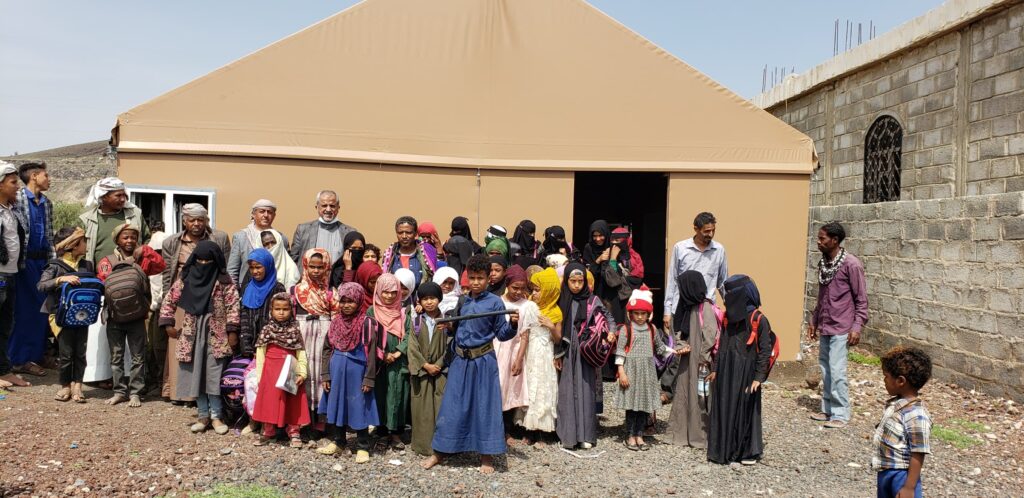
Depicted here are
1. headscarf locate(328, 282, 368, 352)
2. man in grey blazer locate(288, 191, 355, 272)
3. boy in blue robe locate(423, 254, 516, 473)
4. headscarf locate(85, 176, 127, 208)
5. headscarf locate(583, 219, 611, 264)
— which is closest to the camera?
boy in blue robe locate(423, 254, 516, 473)

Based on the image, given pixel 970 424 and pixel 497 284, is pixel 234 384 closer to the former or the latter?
pixel 497 284

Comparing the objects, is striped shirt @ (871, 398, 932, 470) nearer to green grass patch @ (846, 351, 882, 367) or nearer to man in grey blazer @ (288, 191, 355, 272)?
man in grey blazer @ (288, 191, 355, 272)

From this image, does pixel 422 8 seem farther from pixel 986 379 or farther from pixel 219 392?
pixel 986 379

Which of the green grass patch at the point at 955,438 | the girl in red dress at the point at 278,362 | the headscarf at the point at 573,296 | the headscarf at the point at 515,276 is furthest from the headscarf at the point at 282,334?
the green grass patch at the point at 955,438

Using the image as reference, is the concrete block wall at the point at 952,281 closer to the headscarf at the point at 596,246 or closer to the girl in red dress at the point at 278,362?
the headscarf at the point at 596,246

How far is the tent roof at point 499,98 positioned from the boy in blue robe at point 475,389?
8.78 ft

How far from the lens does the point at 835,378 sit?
577 cm

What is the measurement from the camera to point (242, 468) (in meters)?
4.16

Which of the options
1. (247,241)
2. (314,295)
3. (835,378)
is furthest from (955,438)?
(247,241)

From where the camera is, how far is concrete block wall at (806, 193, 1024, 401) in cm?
631

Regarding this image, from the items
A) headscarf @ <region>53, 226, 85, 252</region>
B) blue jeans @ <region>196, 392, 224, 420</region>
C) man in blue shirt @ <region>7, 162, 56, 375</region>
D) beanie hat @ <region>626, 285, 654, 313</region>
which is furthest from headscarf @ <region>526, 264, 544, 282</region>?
man in blue shirt @ <region>7, 162, 56, 375</region>

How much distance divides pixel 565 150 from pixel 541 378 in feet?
9.54

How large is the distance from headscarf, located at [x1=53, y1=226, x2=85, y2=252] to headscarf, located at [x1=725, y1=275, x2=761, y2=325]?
5048 millimetres

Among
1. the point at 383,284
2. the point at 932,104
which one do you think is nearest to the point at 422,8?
the point at 383,284
